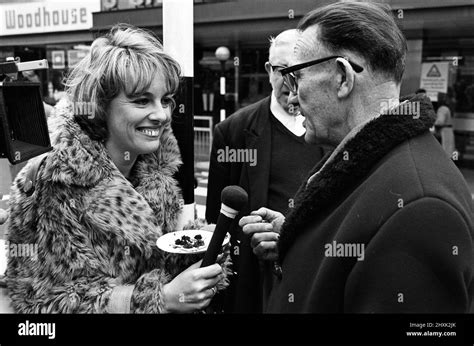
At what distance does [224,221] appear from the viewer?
4.04ft

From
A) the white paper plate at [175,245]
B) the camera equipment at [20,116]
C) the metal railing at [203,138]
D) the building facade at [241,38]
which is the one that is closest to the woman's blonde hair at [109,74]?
the camera equipment at [20,116]

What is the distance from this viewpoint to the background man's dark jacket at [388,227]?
35.2 inches

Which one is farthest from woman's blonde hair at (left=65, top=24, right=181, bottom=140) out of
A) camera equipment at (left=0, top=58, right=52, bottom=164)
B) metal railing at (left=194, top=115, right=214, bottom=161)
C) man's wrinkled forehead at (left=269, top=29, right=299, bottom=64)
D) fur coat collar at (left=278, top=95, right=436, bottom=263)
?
metal railing at (left=194, top=115, right=214, bottom=161)

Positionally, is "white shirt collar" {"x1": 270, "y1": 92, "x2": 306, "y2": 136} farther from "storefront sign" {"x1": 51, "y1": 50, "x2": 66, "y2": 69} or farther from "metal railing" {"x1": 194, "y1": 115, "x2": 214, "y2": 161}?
"storefront sign" {"x1": 51, "y1": 50, "x2": 66, "y2": 69}

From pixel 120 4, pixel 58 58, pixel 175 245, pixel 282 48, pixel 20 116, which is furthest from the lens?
pixel 58 58

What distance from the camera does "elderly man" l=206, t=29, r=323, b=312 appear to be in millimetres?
2102

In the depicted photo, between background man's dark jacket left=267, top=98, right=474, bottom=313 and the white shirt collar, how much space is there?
1.01 meters

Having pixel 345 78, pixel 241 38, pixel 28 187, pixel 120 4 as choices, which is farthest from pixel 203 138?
pixel 345 78

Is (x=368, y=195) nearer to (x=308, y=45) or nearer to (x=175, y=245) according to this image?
(x=308, y=45)

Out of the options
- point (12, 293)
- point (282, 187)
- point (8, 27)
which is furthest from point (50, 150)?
point (8, 27)

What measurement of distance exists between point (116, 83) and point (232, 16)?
18.9ft

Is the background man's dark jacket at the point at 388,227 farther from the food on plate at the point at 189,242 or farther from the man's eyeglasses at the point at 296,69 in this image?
the food on plate at the point at 189,242

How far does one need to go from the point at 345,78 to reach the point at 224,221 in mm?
460

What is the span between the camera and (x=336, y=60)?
3.62 ft
